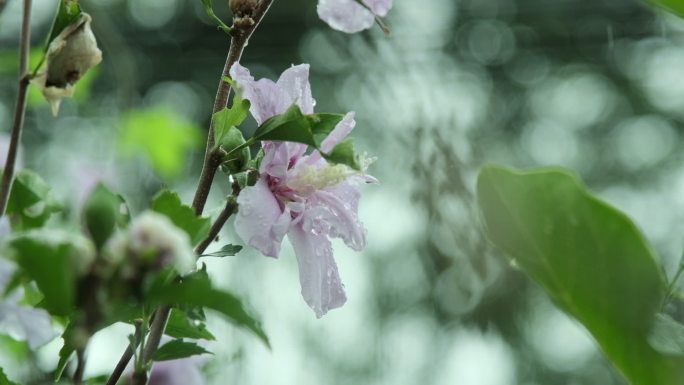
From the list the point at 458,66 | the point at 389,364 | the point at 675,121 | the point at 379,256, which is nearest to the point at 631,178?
the point at 675,121

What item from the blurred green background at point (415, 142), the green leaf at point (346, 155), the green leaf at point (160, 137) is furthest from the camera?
the green leaf at point (160, 137)

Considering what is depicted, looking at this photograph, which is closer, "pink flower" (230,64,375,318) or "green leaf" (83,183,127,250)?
"green leaf" (83,183,127,250)

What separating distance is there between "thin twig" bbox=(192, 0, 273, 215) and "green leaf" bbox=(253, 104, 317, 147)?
0.02 meters

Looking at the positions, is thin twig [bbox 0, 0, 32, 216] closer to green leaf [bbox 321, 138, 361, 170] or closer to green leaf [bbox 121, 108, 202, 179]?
green leaf [bbox 321, 138, 361, 170]

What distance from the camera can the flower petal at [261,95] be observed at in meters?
0.37

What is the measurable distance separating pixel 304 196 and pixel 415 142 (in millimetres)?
59

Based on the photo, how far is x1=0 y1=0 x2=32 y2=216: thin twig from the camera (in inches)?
12.6

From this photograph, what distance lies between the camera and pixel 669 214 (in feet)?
16.7

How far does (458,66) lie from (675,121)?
1739 mm

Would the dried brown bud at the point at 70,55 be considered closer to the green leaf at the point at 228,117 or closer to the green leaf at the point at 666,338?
the green leaf at the point at 228,117

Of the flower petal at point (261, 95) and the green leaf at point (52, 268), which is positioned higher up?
the green leaf at point (52, 268)

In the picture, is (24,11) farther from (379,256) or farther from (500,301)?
(379,256)

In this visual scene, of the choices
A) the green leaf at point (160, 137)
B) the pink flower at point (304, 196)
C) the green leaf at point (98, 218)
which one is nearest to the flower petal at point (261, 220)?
the pink flower at point (304, 196)

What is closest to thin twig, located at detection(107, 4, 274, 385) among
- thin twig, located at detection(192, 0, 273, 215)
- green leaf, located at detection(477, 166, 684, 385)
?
thin twig, located at detection(192, 0, 273, 215)
